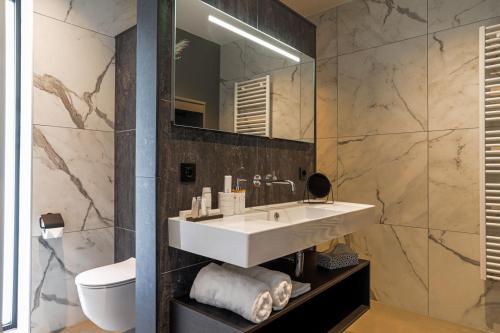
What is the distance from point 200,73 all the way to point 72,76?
125cm

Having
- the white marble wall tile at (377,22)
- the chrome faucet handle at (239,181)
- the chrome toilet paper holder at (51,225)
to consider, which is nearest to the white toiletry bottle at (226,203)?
the chrome faucet handle at (239,181)

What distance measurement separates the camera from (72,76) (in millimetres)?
2457

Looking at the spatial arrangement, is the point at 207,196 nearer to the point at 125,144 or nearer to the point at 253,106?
the point at 253,106

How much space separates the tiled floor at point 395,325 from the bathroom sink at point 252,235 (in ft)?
3.30

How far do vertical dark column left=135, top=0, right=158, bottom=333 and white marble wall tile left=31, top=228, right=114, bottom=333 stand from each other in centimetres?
111

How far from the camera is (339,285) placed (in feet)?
8.04

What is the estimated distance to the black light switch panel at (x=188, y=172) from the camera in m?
1.68

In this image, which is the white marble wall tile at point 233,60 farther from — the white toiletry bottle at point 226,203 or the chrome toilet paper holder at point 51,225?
the chrome toilet paper holder at point 51,225

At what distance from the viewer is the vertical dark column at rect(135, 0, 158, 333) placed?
1583mm

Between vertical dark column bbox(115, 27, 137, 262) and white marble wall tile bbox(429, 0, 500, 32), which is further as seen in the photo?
vertical dark column bbox(115, 27, 137, 262)

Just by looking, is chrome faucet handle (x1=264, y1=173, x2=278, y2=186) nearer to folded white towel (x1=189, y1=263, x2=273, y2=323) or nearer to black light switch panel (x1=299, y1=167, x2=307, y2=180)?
black light switch panel (x1=299, y1=167, x2=307, y2=180)

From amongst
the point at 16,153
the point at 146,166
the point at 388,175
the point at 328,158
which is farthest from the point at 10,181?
the point at 388,175

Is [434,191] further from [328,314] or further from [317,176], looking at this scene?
[328,314]

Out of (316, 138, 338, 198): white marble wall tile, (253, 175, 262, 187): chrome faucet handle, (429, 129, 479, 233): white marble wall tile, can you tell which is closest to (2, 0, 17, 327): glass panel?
(253, 175, 262, 187): chrome faucet handle
